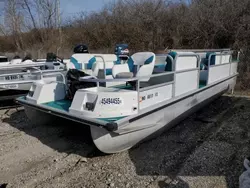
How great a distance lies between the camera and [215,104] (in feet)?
17.7

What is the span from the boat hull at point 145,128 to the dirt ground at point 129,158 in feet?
0.56

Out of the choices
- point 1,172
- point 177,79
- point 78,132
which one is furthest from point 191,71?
point 1,172

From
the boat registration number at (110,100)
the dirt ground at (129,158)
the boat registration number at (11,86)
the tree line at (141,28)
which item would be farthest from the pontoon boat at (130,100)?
the tree line at (141,28)

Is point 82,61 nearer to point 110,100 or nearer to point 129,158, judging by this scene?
point 110,100

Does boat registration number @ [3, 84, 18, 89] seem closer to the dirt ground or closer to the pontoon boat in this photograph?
the dirt ground

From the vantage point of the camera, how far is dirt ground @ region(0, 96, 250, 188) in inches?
97.2

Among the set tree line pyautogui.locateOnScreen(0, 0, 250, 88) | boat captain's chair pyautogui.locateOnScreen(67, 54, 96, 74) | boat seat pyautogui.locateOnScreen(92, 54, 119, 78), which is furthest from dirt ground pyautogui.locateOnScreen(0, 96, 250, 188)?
tree line pyautogui.locateOnScreen(0, 0, 250, 88)

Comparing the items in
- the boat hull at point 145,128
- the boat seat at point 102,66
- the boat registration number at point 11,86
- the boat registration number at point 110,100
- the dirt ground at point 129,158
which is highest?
the boat seat at point 102,66

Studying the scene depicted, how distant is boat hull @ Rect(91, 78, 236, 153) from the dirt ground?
171 mm

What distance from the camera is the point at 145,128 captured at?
3.06 meters

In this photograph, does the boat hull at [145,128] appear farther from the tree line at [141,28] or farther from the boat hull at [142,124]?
the tree line at [141,28]

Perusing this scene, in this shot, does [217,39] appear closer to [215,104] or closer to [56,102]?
[215,104]

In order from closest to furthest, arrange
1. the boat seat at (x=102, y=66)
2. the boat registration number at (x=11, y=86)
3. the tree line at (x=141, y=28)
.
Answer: the boat seat at (x=102, y=66) → the boat registration number at (x=11, y=86) → the tree line at (x=141, y=28)

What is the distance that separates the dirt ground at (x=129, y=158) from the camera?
8.10ft
